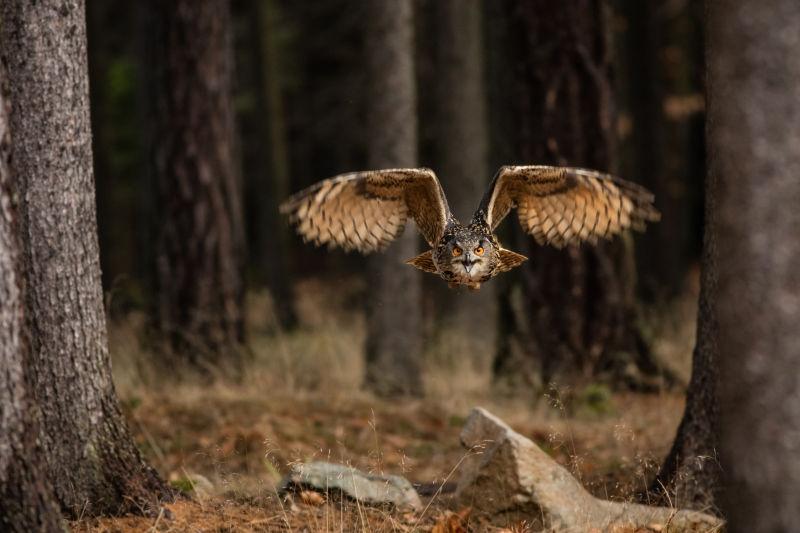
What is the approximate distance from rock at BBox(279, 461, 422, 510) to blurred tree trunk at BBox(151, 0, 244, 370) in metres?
4.69

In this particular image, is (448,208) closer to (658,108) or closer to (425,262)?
(425,262)

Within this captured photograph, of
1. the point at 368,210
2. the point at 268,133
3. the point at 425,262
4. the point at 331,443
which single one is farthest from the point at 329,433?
the point at 268,133

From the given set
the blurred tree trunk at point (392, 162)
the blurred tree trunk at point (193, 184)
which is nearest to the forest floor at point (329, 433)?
the blurred tree trunk at point (392, 162)

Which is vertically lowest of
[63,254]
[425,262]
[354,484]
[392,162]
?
[354,484]

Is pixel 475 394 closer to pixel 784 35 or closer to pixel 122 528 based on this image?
pixel 122 528

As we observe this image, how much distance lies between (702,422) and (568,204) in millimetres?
1452

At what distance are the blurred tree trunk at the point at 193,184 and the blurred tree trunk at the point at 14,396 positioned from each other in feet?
19.8

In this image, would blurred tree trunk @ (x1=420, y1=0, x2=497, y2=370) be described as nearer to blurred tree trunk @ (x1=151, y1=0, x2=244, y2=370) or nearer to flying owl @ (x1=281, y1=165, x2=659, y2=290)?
blurred tree trunk @ (x1=151, y1=0, x2=244, y2=370)

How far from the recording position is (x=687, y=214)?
24.0m

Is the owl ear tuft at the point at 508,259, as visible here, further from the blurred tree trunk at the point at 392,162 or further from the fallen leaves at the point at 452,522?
the blurred tree trunk at the point at 392,162

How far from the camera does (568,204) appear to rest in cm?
586

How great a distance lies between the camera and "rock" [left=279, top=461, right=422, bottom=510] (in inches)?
217

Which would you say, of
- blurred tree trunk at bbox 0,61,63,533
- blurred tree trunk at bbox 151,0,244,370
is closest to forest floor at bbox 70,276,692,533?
blurred tree trunk at bbox 151,0,244,370

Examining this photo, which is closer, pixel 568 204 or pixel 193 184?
pixel 568 204
